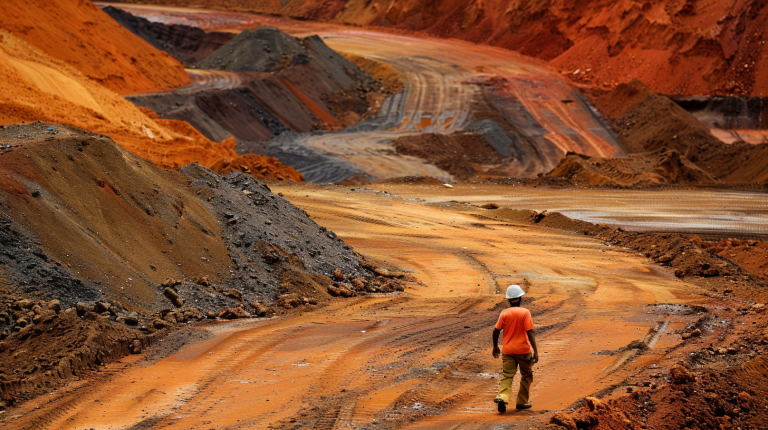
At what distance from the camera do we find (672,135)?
3800cm

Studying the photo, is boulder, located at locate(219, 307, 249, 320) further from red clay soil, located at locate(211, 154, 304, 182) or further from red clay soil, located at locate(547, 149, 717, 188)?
red clay soil, located at locate(547, 149, 717, 188)

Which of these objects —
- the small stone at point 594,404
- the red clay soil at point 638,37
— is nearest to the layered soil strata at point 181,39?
the red clay soil at point 638,37

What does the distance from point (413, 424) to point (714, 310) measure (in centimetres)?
701

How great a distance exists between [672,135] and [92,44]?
28.8 meters

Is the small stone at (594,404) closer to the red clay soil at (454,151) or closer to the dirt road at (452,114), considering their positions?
the dirt road at (452,114)

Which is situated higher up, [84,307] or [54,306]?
[54,306]

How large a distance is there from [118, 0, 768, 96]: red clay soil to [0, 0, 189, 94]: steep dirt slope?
2535 cm

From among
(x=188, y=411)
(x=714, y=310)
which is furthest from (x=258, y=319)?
(x=714, y=310)

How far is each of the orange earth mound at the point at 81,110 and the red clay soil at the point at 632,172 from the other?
36.8 ft

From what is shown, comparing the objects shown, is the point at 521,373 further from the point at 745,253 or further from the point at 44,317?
the point at 745,253

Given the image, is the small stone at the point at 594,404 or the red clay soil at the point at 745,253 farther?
the red clay soil at the point at 745,253

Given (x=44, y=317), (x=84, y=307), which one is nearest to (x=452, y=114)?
(x=84, y=307)

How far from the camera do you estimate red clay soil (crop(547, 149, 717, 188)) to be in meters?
29.0

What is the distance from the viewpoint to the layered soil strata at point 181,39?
184 feet
